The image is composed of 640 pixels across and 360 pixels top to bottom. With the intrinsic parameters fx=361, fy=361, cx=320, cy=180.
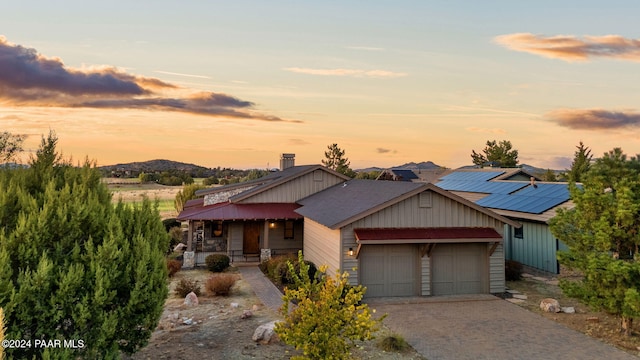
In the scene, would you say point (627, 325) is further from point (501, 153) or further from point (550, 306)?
point (501, 153)

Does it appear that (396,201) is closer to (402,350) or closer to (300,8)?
(402,350)

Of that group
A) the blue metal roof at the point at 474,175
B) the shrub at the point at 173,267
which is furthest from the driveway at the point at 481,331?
the blue metal roof at the point at 474,175

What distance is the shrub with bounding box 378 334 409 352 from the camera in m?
10.5

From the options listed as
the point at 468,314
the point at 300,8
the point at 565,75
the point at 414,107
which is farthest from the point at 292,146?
the point at 468,314

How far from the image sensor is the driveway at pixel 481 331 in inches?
408

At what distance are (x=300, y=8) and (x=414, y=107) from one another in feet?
37.4

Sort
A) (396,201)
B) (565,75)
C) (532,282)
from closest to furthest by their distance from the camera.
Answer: (396,201) → (532,282) → (565,75)

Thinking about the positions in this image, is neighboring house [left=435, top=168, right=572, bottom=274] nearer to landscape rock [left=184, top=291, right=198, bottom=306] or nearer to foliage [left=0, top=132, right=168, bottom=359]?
landscape rock [left=184, top=291, right=198, bottom=306]

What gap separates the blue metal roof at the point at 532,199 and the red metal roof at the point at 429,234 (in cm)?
695

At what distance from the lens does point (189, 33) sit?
73.9 ft

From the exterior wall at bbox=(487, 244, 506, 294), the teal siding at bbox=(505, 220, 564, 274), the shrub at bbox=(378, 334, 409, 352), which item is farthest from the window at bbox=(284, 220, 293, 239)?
the shrub at bbox=(378, 334, 409, 352)

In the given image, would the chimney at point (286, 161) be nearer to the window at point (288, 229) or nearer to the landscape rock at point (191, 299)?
the window at point (288, 229)

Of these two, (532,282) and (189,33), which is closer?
(532,282)

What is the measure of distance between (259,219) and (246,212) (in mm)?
1329
